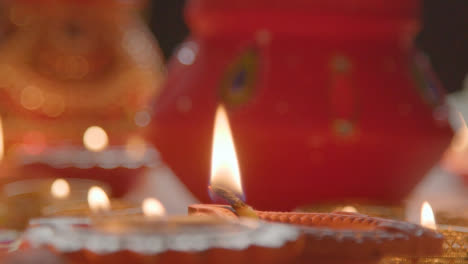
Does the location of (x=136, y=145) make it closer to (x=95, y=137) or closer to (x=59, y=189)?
(x=95, y=137)

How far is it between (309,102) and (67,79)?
777mm

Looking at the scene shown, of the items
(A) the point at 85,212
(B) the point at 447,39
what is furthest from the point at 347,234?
(B) the point at 447,39

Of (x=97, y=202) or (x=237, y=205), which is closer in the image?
(x=237, y=205)

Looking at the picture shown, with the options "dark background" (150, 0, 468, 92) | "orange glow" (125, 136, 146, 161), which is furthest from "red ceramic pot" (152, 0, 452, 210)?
"dark background" (150, 0, 468, 92)

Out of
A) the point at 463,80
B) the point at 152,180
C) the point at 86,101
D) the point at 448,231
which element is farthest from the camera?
the point at 463,80

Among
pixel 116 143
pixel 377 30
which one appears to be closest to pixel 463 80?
pixel 116 143

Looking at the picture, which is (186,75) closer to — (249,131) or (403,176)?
(249,131)

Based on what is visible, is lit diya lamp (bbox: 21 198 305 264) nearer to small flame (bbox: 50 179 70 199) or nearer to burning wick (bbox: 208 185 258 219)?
burning wick (bbox: 208 185 258 219)

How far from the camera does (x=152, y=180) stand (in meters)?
1.32

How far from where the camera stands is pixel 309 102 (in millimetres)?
882

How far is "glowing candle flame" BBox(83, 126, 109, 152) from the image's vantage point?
57.1 inches

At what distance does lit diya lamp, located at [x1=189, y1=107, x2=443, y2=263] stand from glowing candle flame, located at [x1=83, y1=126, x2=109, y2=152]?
108 centimetres

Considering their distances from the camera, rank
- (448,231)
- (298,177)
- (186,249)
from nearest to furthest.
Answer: (186,249)
(448,231)
(298,177)

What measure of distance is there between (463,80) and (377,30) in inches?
59.0
